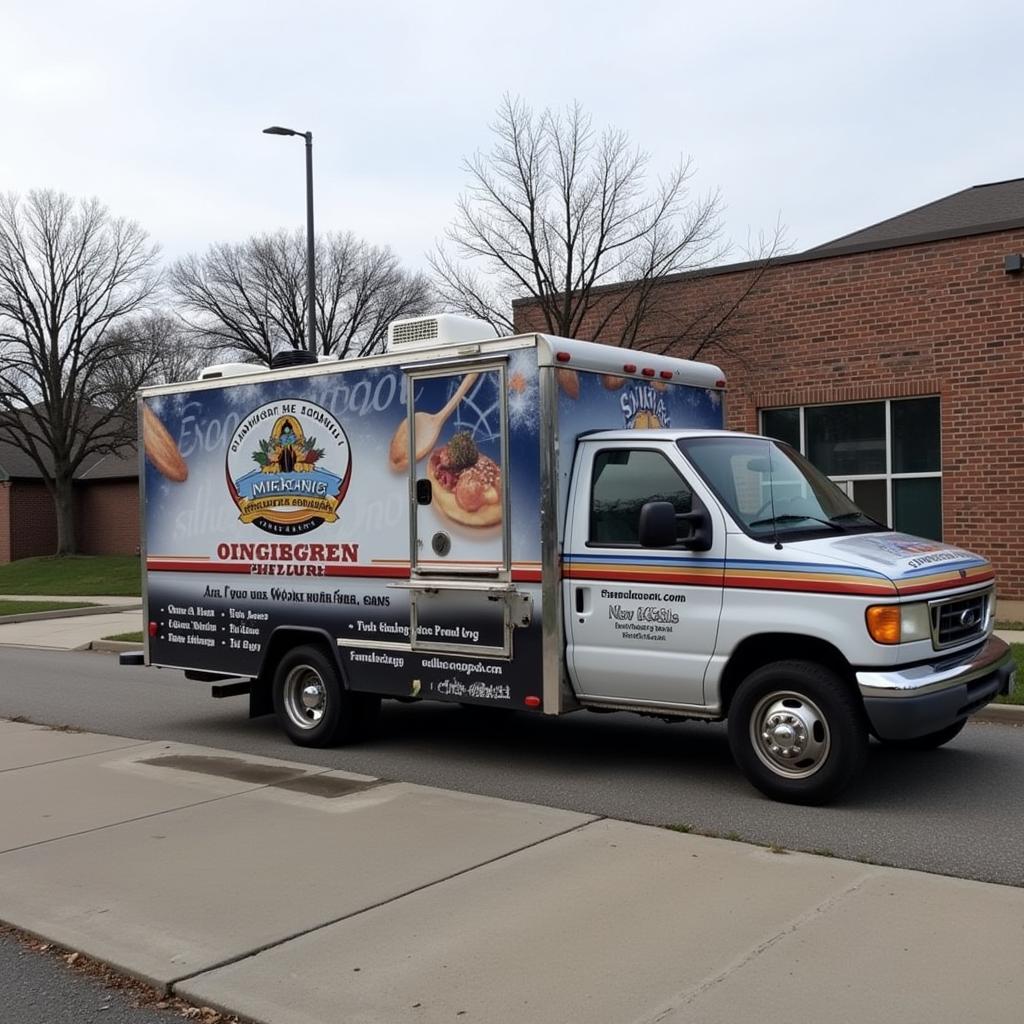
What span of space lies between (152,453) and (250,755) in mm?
2743

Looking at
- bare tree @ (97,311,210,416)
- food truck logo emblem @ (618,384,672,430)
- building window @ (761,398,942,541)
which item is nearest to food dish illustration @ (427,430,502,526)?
food truck logo emblem @ (618,384,672,430)

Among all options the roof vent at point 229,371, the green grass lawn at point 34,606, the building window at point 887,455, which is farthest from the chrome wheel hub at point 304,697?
the green grass lawn at point 34,606

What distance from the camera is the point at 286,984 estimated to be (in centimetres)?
430

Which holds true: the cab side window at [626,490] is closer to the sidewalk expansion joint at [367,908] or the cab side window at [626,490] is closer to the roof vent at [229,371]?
the sidewalk expansion joint at [367,908]

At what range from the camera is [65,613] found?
22312mm

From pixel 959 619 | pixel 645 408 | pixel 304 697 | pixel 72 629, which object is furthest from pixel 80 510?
pixel 959 619

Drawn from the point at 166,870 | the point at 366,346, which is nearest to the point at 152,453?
Answer: the point at 166,870

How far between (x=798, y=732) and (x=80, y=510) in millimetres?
41790

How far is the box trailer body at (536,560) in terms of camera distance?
253 inches

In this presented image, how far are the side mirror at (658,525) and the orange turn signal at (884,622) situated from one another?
1.15 metres

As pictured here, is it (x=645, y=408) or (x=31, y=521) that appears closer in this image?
(x=645, y=408)

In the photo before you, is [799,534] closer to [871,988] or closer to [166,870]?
[871,988]

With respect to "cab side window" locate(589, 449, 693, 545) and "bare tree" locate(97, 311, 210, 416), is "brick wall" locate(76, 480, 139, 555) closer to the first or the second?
"bare tree" locate(97, 311, 210, 416)

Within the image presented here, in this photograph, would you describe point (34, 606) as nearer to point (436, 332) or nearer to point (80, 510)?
point (436, 332)
